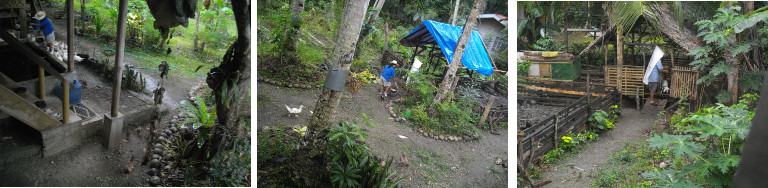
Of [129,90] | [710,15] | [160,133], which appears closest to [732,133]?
[710,15]

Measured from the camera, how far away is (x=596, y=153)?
11.3 ft

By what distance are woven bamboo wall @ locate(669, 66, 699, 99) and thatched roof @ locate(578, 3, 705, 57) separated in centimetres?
14

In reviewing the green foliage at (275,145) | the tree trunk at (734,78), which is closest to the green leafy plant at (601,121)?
the tree trunk at (734,78)

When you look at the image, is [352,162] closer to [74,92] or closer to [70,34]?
[74,92]

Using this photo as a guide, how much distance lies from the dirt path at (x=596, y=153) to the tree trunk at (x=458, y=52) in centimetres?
99

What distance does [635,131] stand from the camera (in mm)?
3432

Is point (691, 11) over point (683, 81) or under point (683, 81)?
over

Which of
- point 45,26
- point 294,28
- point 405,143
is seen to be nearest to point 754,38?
point 405,143

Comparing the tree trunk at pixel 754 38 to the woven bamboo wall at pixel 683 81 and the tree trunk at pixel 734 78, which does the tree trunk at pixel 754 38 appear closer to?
the tree trunk at pixel 734 78

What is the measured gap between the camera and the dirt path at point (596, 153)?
132 inches

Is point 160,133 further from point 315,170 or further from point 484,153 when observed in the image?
point 484,153

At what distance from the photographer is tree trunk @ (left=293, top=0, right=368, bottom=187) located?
3086 millimetres

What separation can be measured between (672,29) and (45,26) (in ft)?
12.9

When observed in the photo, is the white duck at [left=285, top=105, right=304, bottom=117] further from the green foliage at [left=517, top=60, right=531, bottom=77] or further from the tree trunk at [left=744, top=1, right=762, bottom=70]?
the tree trunk at [left=744, top=1, right=762, bottom=70]
